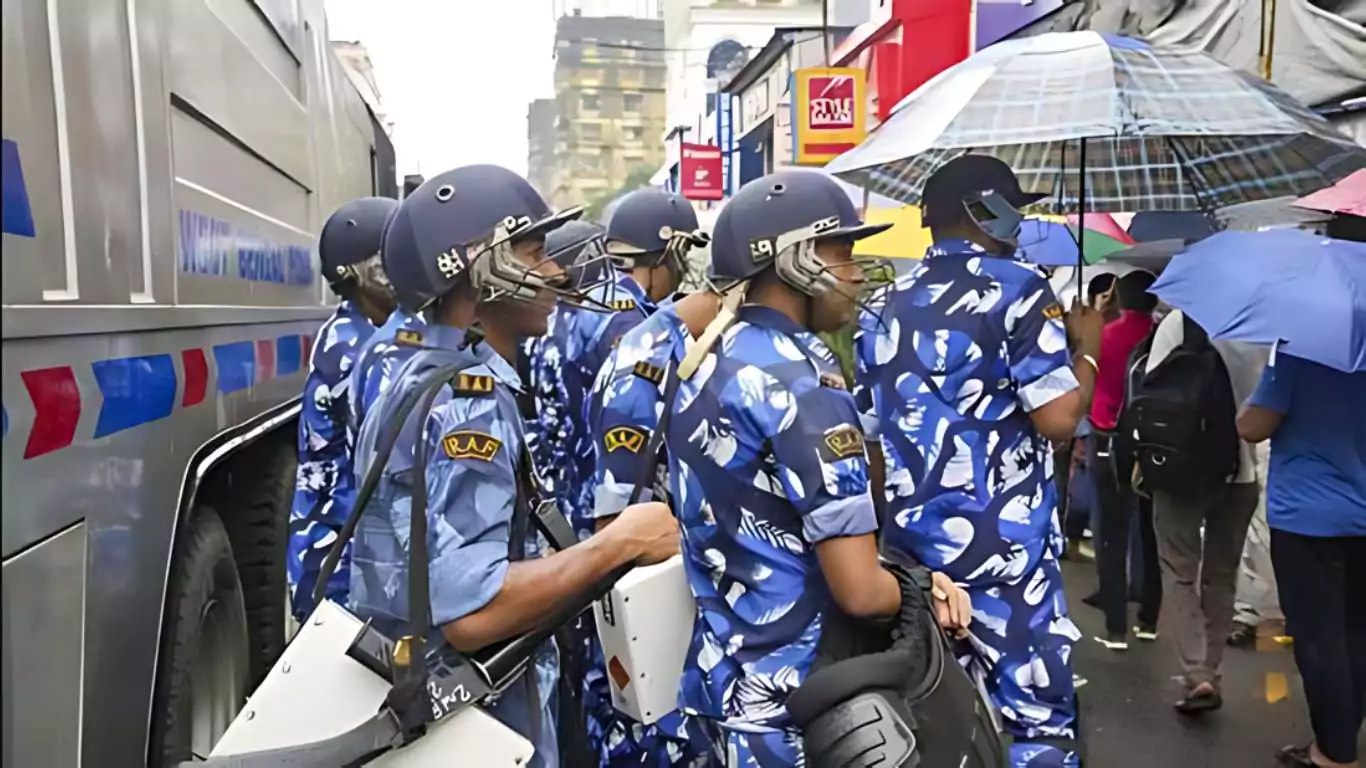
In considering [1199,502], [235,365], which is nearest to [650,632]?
[235,365]

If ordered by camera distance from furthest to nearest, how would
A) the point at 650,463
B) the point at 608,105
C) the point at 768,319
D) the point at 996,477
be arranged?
1. the point at 608,105
2. the point at 996,477
3. the point at 650,463
4. the point at 768,319

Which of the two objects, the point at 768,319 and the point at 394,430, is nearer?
the point at 394,430

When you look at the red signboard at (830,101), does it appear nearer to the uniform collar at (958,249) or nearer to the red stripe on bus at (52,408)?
the uniform collar at (958,249)

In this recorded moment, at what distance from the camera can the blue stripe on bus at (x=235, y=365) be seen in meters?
3.45

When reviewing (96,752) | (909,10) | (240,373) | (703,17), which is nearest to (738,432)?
(96,752)

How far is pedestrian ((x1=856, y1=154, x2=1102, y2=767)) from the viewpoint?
3.42m

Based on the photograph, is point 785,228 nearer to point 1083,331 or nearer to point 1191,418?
point 1083,331

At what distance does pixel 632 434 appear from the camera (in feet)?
11.5

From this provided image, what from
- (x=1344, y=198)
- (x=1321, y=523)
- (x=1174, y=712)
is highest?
(x=1344, y=198)

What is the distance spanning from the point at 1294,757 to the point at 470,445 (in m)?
4.16

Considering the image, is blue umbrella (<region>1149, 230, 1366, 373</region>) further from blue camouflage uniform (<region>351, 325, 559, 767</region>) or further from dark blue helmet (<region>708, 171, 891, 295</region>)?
blue camouflage uniform (<region>351, 325, 559, 767</region>)

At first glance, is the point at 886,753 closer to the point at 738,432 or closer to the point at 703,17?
the point at 738,432

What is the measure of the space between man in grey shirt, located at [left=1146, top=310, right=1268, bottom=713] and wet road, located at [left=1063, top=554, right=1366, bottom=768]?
158mm

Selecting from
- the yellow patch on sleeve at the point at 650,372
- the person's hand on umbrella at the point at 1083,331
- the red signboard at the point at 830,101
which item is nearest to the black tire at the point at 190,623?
the yellow patch on sleeve at the point at 650,372
